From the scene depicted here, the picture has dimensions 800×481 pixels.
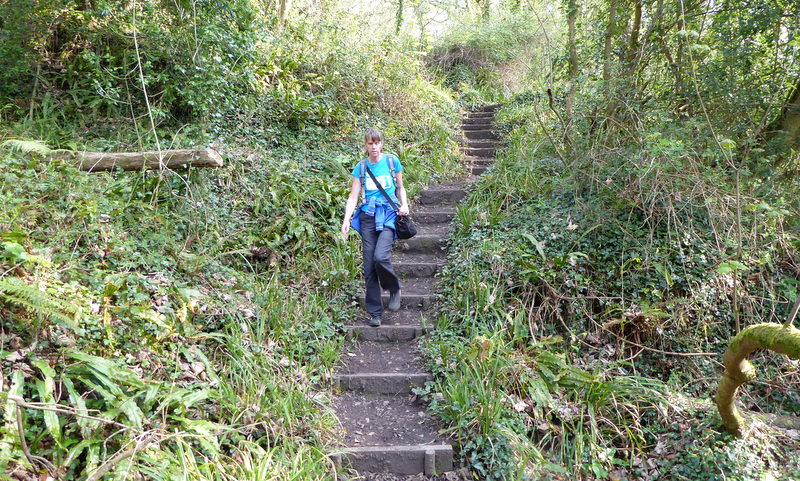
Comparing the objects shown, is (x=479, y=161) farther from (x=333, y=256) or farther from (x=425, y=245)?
(x=333, y=256)

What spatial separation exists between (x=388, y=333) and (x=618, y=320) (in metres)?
2.29

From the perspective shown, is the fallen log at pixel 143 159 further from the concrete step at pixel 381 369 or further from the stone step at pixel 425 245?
the stone step at pixel 425 245

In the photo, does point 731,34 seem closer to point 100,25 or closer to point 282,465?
point 282,465

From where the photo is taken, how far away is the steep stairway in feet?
12.5

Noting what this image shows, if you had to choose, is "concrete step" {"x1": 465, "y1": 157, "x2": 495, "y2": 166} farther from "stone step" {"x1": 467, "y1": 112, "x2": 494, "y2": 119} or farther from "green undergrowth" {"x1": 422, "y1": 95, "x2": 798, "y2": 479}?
"green undergrowth" {"x1": 422, "y1": 95, "x2": 798, "y2": 479}

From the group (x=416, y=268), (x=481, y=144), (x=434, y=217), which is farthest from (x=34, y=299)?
(x=481, y=144)

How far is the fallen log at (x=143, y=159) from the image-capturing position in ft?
17.6

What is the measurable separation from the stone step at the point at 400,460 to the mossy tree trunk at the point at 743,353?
79.8 inches

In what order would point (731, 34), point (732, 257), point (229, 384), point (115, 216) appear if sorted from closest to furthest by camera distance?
point (229, 384)
point (115, 216)
point (732, 257)
point (731, 34)

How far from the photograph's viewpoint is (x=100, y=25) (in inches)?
269

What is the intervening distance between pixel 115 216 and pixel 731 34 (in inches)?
265

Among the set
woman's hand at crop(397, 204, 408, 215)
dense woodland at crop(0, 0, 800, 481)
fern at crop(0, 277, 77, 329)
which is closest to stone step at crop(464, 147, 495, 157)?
dense woodland at crop(0, 0, 800, 481)

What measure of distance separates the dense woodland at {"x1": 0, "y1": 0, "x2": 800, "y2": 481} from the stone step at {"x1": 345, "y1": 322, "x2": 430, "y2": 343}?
0.94 ft

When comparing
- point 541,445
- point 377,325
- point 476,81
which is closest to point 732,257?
point 541,445
